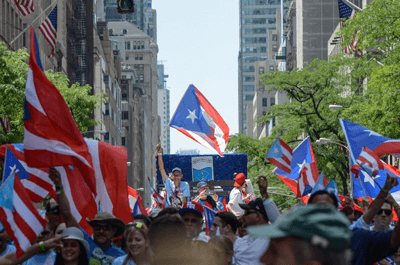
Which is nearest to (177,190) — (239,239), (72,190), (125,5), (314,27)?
(125,5)

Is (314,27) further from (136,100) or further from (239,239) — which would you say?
(239,239)

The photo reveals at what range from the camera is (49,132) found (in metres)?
8.68

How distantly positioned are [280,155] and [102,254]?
464 inches

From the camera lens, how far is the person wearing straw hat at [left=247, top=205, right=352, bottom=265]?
271cm

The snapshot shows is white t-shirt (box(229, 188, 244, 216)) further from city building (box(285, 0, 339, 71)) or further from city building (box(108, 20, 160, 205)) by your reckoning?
city building (box(108, 20, 160, 205))

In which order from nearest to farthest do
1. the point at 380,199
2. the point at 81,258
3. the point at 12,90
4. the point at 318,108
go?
the point at 380,199 → the point at 81,258 → the point at 12,90 → the point at 318,108

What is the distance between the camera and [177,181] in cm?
1472

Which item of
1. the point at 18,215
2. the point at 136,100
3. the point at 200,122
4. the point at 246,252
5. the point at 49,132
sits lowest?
the point at 136,100

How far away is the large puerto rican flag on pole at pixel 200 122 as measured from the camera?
17.7 meters

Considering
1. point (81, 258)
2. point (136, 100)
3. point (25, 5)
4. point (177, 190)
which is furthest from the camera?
point (136, 100)

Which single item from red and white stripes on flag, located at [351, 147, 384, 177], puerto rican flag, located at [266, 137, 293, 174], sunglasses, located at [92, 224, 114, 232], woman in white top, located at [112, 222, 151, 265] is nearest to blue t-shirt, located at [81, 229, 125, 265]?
sunglasses, located at [92, 224, 114, 232]

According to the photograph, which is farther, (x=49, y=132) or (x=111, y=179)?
(x=111, y=179)

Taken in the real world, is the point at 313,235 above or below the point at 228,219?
above

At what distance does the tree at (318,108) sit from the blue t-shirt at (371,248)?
31068 millimetres
